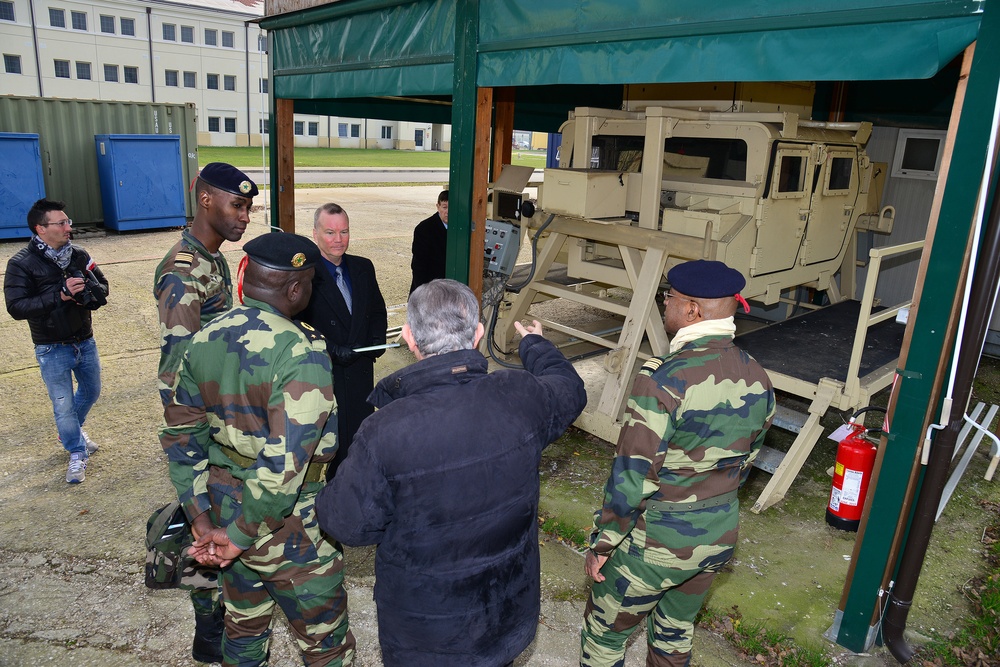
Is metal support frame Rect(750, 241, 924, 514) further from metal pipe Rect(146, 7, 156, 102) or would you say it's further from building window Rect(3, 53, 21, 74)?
building window Rect(3, 53, 21, 74)

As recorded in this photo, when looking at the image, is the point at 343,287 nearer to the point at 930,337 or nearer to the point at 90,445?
the point at 90,445

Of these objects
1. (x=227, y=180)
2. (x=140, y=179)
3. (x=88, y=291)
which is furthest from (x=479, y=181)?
(x=140, y=179)

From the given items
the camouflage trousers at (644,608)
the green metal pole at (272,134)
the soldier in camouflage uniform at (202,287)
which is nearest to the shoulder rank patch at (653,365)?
the camouflage trousers at (644,608)

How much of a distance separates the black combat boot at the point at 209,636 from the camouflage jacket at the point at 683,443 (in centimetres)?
168

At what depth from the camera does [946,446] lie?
9.70 ft

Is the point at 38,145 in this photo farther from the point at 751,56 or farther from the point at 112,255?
the point at 751,56

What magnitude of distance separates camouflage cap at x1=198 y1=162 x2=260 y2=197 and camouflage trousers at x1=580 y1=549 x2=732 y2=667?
7.44 ft

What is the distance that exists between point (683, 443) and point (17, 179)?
12.5 m

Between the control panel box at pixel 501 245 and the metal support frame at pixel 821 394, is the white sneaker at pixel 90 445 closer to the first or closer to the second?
the control panel box at pixel 501 245

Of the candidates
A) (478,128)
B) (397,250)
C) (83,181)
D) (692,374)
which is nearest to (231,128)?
(83,181)

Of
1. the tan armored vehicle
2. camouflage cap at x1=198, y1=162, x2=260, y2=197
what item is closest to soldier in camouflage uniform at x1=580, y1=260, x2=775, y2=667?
camouflage cap at x1=198, y1=162, x2=260, y2=197

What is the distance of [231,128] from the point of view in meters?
41.9

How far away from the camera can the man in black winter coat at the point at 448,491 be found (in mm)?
1866

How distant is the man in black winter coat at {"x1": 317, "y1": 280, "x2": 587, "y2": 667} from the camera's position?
1866 millimetres
